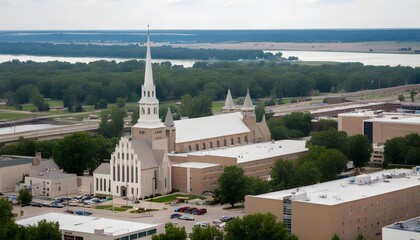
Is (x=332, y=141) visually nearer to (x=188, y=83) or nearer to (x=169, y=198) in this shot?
(x=169, y=198)

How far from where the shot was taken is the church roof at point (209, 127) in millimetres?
69500

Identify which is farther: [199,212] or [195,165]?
[195,165]

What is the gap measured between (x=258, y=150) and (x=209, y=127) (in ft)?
16.1

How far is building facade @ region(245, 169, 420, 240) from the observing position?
46.0m

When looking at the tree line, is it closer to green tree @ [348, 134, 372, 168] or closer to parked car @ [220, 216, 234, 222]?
green tree @ [348, 134, 372, 168]

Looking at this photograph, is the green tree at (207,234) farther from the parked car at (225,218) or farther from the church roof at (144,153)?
the church roof at (144,153)

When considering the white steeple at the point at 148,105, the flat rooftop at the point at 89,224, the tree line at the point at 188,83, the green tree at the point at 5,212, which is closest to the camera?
the flat rooftop at the point at 89,224

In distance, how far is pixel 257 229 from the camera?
140 feet

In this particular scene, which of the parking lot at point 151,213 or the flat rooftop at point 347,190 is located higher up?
the flat rooftop at point 347,190

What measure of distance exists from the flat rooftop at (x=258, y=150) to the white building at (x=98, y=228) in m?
17.7

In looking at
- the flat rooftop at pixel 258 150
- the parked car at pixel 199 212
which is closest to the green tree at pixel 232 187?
the parked car at pixel 199 212

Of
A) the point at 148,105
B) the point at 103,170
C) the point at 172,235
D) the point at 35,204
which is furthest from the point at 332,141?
the point at 172,235

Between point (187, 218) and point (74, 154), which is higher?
point (74, 154)

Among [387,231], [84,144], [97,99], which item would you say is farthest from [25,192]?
[97,99]
